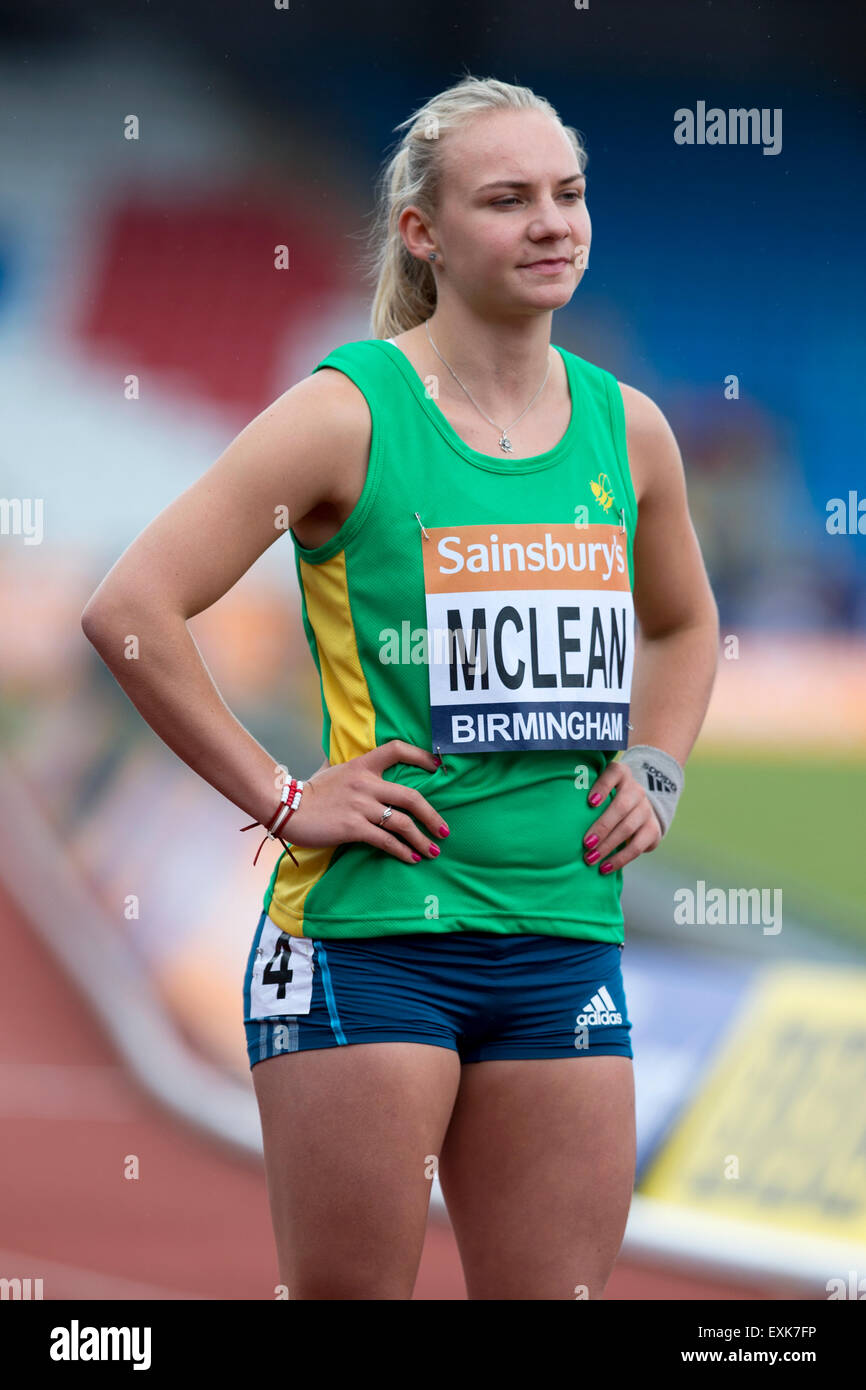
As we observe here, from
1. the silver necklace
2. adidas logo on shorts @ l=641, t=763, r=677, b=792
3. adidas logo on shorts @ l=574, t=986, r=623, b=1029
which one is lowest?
adidas logo on shorts @ l=574, t=986, r=623, b=1029

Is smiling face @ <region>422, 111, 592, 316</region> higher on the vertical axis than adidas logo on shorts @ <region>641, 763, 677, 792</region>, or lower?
higher

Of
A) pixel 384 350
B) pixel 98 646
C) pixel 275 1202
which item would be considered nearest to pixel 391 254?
pixel 384 350

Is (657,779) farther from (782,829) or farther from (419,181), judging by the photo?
(782,829)

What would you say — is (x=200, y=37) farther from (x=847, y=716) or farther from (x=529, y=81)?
(x=847, y=716)

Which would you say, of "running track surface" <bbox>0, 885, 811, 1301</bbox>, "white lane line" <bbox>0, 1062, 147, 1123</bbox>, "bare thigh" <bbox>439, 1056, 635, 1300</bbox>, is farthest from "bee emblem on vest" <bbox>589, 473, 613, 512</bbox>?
"white lane line" <bbox>0, 1062, 147, 1123</bbox>

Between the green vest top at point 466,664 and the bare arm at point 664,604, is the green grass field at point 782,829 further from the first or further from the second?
the green vest top at point 466,664

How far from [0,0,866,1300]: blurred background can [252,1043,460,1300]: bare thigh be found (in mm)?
2329

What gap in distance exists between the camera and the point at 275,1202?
4.44ft

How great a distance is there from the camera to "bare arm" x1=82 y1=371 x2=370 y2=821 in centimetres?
133

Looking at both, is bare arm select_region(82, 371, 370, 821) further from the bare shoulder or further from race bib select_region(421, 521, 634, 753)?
the bare shoulder

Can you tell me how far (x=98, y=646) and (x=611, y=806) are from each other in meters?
0.49

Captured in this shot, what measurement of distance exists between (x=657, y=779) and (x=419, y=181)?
2.09ft

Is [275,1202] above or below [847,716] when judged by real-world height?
below

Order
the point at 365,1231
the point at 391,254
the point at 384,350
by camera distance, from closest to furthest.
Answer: the point at 365,1231, the point at 384,350, the point at 391,254
